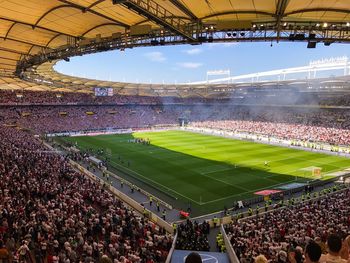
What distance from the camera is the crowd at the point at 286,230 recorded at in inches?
511

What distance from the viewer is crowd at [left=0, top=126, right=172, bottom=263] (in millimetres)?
11648

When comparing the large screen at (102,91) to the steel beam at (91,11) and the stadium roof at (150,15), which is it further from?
the steel beam at (91,11)

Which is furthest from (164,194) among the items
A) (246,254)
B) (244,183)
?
(246,254)

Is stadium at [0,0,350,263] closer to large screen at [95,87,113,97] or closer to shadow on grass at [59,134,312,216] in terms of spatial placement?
shadow on grass at [59,134,312,216]

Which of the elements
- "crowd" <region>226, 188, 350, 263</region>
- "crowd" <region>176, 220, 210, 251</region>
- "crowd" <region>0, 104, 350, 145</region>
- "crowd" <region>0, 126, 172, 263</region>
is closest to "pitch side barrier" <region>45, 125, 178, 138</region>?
"crowd" <region>0, 104, 350, 145</region>

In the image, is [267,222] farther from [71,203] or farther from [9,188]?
[9,188]

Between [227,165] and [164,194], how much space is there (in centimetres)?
1231

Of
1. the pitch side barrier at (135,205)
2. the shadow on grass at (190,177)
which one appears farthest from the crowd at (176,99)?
the pitch side barrier at (135,205)

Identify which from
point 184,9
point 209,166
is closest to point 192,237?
point 184,9

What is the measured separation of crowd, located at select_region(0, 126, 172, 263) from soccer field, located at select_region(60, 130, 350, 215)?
720 cm

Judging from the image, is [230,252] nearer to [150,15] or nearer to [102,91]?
[150,15]

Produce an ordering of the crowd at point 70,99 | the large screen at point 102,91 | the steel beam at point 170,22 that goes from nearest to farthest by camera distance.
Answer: the steel beam at point 170,22 < the large screen at point 102,91 < the crowd at point 70,99

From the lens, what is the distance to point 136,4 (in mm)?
13719

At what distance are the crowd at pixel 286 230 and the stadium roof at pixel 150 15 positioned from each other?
401 inches
